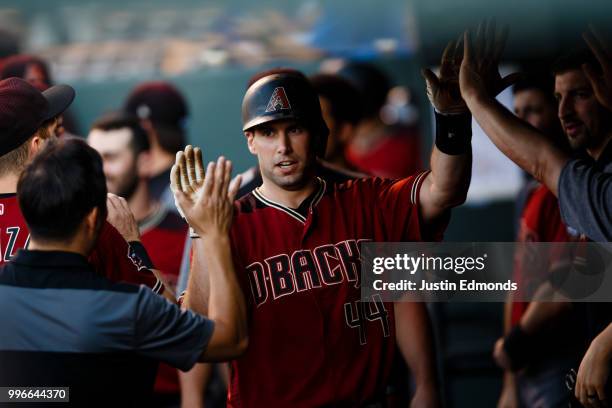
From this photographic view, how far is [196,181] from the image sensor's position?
2.37 m

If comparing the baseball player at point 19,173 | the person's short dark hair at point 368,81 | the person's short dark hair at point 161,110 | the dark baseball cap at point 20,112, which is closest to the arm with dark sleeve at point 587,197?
the baseball player at point 19,173

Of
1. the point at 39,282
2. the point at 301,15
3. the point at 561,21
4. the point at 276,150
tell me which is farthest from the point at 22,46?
the point at 561,21

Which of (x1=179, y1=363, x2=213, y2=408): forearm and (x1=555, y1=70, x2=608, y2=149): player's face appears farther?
(x1=179, y1=363, x2=213, y2=408): forearm

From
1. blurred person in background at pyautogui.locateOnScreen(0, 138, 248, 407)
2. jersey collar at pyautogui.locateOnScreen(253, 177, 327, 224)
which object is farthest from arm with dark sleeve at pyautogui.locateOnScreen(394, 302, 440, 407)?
blurred person in background at pyautogui.locateOnScreen(0, 138, 248, 407)

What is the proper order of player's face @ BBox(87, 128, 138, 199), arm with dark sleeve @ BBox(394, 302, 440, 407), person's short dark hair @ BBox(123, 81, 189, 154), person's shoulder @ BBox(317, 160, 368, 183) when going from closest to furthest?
arm with dark sleeve @ BBox(394, 302, 440, 407) → person's shoulder @ BBox(317, 160, 368, 183) → player's face @ BBox(87, 128, 138, 199) → person's short dark hair @ BBox(123, 81, 189, 154)

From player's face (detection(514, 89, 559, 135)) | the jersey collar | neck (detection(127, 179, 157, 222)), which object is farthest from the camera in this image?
neck (detection(127, 179, 157, 222))

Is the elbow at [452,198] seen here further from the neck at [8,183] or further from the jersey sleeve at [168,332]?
the neck at [8,183]

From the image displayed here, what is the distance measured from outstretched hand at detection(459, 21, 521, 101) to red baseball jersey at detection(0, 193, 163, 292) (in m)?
0.96

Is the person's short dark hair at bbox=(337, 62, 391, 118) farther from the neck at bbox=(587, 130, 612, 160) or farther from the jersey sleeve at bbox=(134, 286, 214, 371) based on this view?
the jersey sleeve at bbox=(134, 286, 214, 371)

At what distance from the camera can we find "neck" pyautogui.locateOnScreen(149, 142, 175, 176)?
4211 mm

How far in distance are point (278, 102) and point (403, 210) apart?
17.8 inches

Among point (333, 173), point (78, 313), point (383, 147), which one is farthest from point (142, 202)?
point (383, 147)

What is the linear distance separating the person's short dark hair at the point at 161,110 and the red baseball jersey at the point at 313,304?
68.6 inches

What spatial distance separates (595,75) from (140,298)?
1.33 m
